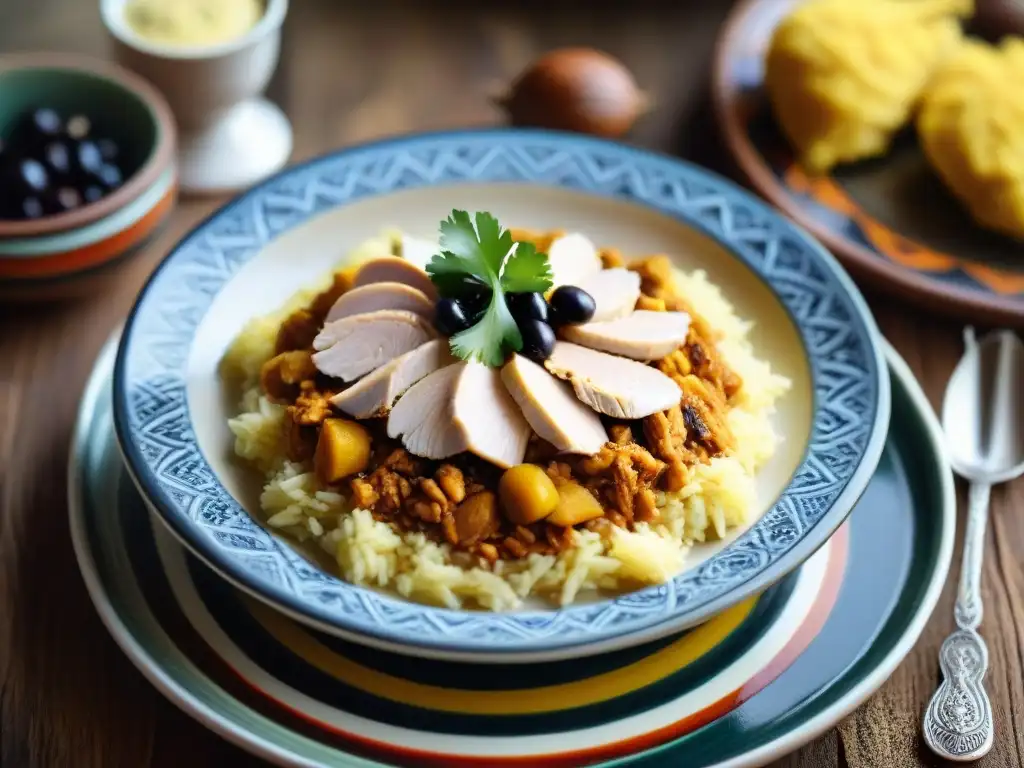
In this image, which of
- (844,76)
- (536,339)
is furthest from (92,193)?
(844,76)

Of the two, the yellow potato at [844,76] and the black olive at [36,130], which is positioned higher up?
the yellow potato at [844,76]

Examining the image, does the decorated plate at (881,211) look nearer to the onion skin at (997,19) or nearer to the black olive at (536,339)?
the onion skin at (997,19)

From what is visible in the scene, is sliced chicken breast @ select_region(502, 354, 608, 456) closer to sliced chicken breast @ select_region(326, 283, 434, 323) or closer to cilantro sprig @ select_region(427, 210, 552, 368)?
cilantro sprig @ select_region(427, 210, 552, 368)

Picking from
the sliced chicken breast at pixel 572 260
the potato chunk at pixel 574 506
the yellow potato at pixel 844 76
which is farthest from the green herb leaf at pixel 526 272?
the yellow potato at pixel 844 76

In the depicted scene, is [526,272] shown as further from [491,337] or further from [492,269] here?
[491,337]

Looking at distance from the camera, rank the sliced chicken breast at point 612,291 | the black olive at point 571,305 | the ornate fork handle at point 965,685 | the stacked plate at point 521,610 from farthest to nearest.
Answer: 1. the sliced chicken breast at point 612,291
2. the black olive at point 571,305
3. the ornate fork handle at point 965,685
4. the stacked plate at point 521,610

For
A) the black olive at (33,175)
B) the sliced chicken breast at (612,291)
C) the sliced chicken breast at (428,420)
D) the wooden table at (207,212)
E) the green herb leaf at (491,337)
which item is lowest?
the wooden table at (207,212)

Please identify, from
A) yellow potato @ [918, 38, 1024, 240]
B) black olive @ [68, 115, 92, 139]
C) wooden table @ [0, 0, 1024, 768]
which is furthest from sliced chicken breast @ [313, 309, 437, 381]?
yellow potato @ [918, 38, 1024, 240]

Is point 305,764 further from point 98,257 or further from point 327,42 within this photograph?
point 327,42

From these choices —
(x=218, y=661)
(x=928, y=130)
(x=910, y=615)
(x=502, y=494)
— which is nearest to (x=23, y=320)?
(x=218, y=661)
